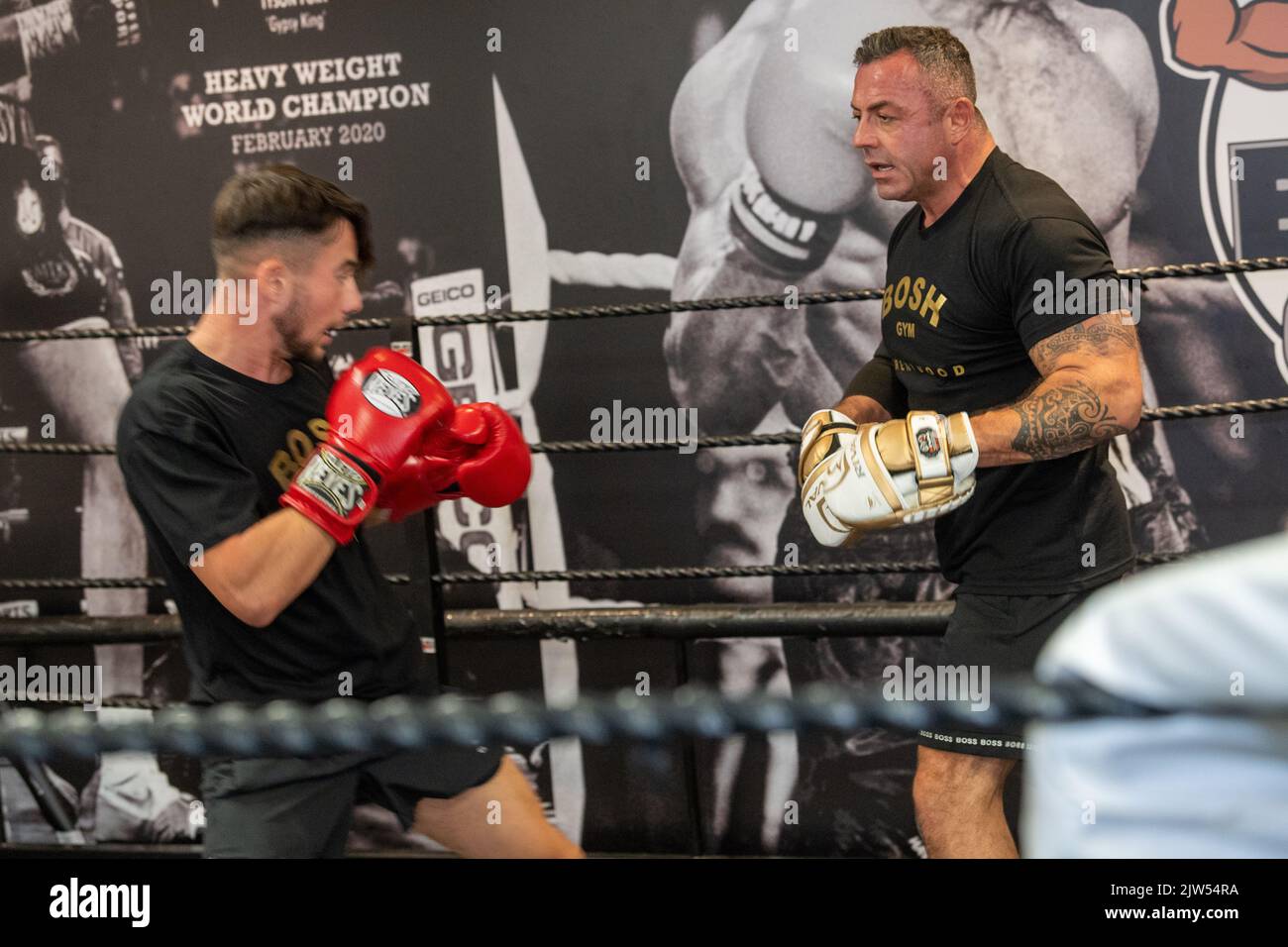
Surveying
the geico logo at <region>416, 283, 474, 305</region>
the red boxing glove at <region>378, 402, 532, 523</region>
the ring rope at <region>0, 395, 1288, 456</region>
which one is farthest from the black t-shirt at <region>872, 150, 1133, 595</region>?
the geico logo at <region>416, 283, 474, 305</region>

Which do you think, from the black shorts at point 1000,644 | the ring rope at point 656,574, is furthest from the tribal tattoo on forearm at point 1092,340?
the ring rope at point 656,574

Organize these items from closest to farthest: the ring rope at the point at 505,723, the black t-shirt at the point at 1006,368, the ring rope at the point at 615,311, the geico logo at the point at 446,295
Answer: the ring rope at the point at 505,723, the black t-shirt at the point at 1006,368, the ring rope at the point at 615,311, the geico logo at the point at 446,295

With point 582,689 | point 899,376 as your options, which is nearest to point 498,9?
point 899,376

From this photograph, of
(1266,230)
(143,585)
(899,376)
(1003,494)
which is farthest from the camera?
(143,585)

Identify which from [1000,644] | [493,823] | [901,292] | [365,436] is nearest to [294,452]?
[365,436]

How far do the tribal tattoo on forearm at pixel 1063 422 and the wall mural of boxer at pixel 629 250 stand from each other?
37.5 inches

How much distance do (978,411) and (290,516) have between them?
1029mm

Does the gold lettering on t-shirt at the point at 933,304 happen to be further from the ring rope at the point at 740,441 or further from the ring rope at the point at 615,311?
the ring rope at the point at 740,441

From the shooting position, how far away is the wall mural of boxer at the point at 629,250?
251cm

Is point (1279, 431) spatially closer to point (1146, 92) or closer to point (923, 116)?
point (1146, 92)

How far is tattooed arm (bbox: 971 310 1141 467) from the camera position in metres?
1.67

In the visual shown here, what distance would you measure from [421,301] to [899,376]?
125cm

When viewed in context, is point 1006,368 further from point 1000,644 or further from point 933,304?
point 1000,644

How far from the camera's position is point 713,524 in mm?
2773
